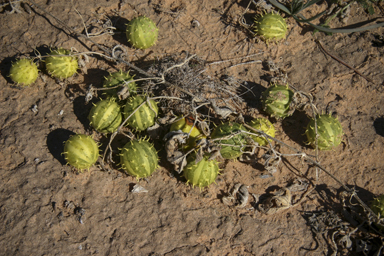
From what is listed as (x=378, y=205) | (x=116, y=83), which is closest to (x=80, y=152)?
(x=116, y=83)

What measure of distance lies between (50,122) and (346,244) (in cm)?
425

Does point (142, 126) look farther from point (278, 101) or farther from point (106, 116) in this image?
point (278, 101)

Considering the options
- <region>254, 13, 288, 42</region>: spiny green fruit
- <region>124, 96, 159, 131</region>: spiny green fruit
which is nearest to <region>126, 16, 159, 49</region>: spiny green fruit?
<region>124, 96, 159, 131</region>: spiny green fruit

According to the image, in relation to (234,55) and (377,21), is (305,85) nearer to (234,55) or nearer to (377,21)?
(234,55)

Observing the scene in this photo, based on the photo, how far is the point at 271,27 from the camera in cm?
506

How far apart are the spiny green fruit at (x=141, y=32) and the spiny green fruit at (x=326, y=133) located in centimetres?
278

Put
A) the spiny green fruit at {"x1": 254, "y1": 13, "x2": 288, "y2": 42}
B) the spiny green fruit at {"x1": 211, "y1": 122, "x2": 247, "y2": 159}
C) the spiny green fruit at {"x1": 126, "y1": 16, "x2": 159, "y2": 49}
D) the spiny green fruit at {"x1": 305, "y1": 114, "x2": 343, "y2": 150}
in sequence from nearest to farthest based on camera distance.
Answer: the spiny green fruit at {"x1": 211, "y1": 122, "x2": 247, "y2": 159}
the spiny green fruit at {"x1": 305, "y1": 114, "x2": 343, "y2": 150}
the spiny green fruit at {"x1": 126, "y1": 16, "x2": 159, "y2": 49}
the spiny green fruit at {"x1": 254, "y1": 13, "x2": 288, "y2": 42}

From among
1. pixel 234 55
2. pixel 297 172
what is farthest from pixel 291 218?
pixel 234 55

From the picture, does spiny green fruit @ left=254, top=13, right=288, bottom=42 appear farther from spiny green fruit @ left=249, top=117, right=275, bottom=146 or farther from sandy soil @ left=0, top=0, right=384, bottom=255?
spiny green fruit @ left=249, top=117, right=275, bottom=146

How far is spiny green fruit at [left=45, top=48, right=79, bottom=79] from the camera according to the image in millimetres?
4402

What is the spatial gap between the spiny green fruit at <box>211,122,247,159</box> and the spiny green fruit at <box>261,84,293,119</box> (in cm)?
64

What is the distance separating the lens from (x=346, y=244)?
12.0ft

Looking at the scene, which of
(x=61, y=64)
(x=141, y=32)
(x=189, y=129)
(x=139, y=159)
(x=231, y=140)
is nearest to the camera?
(x=139, y=159)

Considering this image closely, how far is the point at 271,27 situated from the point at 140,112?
2731mm
